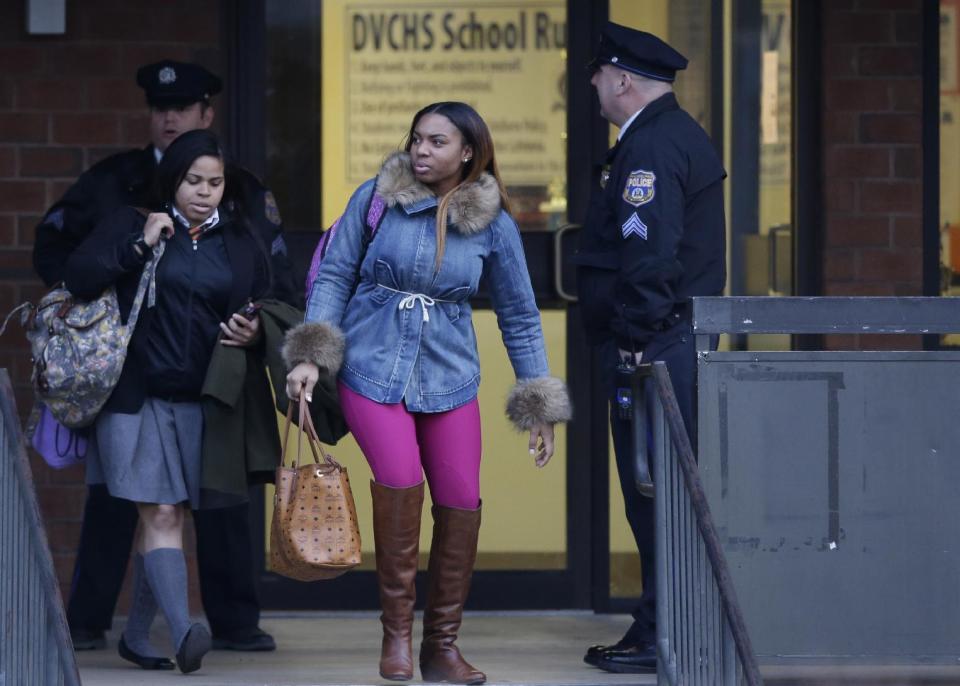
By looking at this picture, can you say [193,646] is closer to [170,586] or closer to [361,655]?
[170,586]

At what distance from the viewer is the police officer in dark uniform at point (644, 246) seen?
5230mm

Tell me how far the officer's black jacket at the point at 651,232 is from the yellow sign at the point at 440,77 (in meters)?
1.15

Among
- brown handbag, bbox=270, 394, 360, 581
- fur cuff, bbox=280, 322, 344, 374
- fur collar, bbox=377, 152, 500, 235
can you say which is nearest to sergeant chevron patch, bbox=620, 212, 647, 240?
fur collar, bbox=377, 152, 500, 235

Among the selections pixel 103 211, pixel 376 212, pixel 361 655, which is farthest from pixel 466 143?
pixel 361 655

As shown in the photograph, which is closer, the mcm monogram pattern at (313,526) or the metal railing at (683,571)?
the metal railing at (683,571)

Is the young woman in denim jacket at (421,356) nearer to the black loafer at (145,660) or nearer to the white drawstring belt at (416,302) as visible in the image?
the white drawstring belt at (416,302)

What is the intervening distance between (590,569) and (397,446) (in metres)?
1.87

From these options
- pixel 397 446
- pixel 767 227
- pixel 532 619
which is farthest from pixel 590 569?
pixel 397 446

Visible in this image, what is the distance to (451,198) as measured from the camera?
5043 millimetres

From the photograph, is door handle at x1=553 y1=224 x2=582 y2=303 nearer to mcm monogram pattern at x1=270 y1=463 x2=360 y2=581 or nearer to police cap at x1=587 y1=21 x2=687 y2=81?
police cap at x1=587 y1=21 x2=687 y2=81

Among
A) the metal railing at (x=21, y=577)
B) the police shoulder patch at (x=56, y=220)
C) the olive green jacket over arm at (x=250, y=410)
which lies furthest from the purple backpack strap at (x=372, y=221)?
the police shoulder patch at (x=56, y=220)

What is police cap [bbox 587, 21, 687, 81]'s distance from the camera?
541 centimetres

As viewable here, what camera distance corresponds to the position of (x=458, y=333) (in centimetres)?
511

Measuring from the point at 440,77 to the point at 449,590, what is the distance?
2332 millimetres
